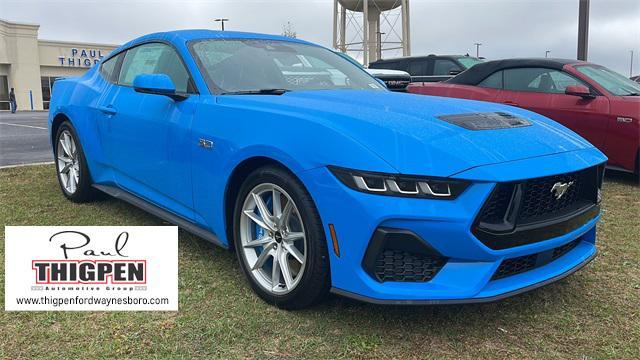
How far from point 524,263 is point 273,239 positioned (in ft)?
4.08

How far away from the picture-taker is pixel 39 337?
2547mm

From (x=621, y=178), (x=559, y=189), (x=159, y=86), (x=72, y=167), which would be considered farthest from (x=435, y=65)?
(x=559, y=189)

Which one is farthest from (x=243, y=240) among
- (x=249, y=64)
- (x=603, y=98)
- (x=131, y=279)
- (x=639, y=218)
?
(x=603, y=98)

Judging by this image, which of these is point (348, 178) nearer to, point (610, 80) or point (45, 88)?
point (610, 80)

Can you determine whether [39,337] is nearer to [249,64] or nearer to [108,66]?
[249,64]

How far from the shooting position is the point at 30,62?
122 ft

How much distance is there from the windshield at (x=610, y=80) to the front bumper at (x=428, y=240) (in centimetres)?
445

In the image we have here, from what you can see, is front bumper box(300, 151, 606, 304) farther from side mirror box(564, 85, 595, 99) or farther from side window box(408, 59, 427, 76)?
side window box(408, 59, 427, 76)

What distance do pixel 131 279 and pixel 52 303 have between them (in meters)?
0.41

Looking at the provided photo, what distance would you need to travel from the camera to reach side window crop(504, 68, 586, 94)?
6.39m

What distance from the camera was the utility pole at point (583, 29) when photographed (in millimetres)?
9508

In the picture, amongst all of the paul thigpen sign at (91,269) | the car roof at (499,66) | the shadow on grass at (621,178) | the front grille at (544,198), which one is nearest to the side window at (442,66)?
the car roof at (499,66)

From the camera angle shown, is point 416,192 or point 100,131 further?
point 100,131

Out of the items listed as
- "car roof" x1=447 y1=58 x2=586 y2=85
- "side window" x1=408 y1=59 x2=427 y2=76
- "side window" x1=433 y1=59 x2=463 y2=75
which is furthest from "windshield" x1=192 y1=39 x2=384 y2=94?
"side window" x1=408 y1=59 x2=427 y2=76
